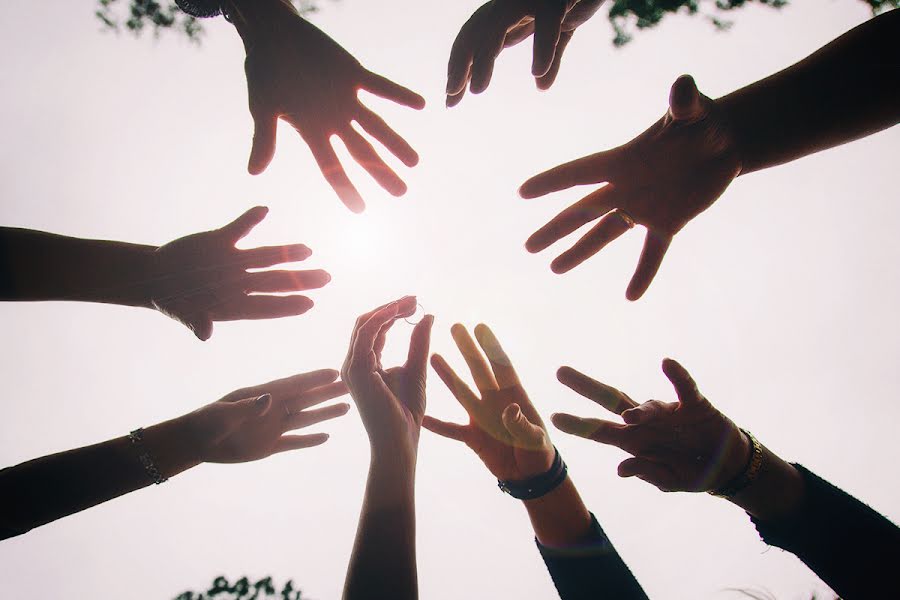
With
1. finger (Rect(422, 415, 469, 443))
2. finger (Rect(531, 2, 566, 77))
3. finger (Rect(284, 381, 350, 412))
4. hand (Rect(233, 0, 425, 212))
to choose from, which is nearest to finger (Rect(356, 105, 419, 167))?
hand (Rect(233, 0, 425, 212))

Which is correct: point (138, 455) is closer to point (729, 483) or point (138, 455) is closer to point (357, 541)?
point (357, 541)

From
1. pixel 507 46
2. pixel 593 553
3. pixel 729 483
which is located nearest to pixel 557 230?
pixel 507 46

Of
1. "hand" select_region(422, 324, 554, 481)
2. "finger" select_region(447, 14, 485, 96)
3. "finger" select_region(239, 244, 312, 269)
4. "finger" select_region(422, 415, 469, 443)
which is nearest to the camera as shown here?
"finger" select_region(447, 14, 485, 96)

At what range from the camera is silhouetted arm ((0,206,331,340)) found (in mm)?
2209

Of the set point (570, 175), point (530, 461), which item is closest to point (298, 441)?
point (530, 461)

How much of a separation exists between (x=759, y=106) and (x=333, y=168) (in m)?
2.20

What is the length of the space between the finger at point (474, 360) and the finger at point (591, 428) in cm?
77

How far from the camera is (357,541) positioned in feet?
4.77

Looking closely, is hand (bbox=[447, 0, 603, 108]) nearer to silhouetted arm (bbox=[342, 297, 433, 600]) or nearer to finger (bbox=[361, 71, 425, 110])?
finger (bbox=[361, 71, 425, 110])

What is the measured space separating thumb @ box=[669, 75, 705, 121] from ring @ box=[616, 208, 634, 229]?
547 millimetres

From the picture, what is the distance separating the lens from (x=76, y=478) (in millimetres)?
1913

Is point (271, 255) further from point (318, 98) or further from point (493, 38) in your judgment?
point (493, 38)

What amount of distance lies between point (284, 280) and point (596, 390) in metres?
2.14

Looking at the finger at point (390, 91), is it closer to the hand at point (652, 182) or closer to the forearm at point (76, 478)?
the hand at point (652, 182)
